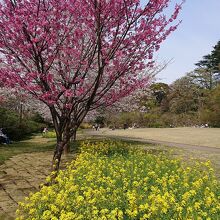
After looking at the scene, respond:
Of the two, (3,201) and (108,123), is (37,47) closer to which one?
(3,201)

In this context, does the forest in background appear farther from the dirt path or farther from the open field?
the dirt path

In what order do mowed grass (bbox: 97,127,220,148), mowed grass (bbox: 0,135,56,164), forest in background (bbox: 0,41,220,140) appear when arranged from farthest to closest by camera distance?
forest in background (bbox: 0,41,220,140)
mowed grass (bbox: 97,127,220,148)
mowed grass (bbox: 0,135,56,164)

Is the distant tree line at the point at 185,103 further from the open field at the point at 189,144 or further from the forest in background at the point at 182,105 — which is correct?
the open field at the point at 189,144

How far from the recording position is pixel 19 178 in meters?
9.48

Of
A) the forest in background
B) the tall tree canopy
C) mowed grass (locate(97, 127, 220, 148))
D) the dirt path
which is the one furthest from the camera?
the tall tree canopy

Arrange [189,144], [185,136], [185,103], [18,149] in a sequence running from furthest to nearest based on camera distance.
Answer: [185,103], [185,136], [189,144], [18,149]

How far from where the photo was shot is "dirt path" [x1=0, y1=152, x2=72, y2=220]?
274 inches

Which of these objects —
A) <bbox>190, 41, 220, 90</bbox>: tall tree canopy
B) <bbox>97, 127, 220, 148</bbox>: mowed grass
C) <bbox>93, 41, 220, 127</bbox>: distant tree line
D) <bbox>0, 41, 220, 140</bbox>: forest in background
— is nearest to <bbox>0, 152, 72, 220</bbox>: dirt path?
<bbox>97, 127, 220, 148</bbox>: mowed grass

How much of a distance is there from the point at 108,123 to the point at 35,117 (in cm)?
1666

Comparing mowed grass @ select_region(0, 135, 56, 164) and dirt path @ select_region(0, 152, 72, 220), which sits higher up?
mowed grass @ select_region(0, 135, 56, 164)

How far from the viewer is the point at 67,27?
864cm

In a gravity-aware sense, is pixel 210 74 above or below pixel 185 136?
above

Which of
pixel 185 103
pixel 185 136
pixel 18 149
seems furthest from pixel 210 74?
pixel 18 149

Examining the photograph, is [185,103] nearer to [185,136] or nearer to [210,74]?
[210,74]
